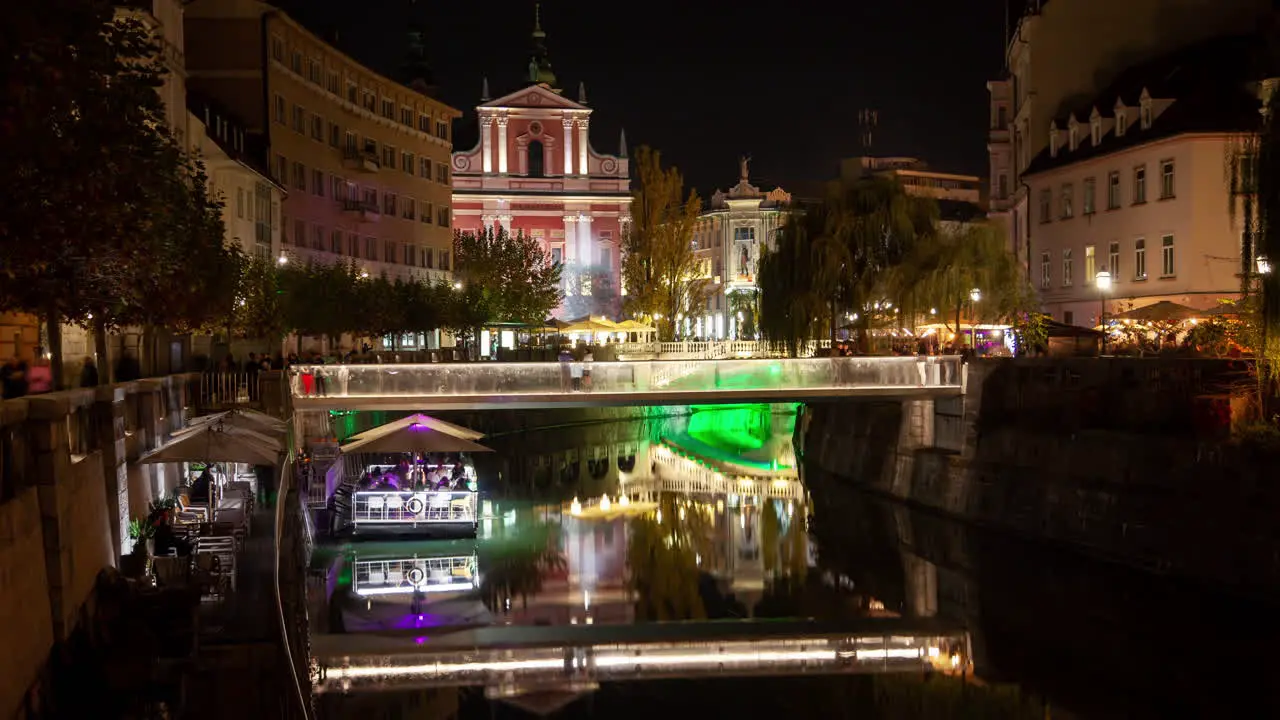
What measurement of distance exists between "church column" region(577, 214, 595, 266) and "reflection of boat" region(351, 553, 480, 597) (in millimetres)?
69436

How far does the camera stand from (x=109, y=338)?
38312 millimetres

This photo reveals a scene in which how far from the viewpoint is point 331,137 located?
71.5 metres

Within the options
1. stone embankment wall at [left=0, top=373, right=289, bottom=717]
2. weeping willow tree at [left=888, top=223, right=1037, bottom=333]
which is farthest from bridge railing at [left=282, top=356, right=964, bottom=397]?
weeping willow tree at [left=888, top=223, right=1037, bottom=333]

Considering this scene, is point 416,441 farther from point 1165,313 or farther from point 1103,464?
point 1165,313

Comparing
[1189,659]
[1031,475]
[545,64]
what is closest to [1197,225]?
[1031,475]

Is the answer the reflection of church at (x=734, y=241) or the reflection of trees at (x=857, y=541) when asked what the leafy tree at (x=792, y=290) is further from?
the reflection of church at (x=734, y=241)

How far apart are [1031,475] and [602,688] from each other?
17474 millimetres

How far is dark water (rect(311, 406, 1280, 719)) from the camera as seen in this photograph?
23.3 meters

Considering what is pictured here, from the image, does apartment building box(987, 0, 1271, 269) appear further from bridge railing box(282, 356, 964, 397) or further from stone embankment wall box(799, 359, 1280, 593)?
bridge railing box(282, 356, 964, 397)

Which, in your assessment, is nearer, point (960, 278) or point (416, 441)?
point (416, 441)

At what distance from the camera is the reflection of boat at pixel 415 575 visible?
31750 millimetres

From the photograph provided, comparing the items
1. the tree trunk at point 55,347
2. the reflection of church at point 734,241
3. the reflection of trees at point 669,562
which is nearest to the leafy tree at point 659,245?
the reflection of trees at point 669,562

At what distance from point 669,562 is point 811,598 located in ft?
18.8

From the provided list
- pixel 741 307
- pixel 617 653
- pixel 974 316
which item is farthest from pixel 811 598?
pixel 741 307
